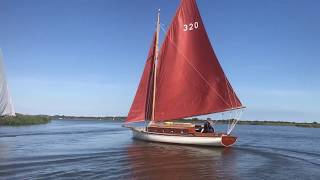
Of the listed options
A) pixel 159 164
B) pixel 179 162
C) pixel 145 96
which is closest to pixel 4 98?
pixel 145 96

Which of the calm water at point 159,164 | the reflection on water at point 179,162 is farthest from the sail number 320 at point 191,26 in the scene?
the calm water at point 159,164

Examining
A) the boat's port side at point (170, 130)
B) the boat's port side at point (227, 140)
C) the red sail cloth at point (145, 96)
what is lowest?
the boat's port side at point (227, 140)

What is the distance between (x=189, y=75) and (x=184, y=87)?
1.24m

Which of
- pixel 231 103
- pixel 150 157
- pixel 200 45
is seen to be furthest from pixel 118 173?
pixel 200 45

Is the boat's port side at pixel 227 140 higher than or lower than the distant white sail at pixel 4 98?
lower

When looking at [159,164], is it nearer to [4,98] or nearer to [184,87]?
[184,87]

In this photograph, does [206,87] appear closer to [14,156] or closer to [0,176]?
[14,156]

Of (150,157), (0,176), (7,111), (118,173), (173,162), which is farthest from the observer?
(7,111)

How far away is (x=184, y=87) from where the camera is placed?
42.4 meters

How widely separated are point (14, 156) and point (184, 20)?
846 inches

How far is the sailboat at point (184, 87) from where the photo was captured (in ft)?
132

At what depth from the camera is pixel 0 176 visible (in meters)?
21.7

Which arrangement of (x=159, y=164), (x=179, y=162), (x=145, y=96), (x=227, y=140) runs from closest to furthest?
(x=159, y=164)
(x=179, y=162)
(x=227, y=140)
(x=145, y=96)

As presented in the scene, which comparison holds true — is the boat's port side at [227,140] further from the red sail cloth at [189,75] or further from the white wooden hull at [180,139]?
the red sail cloth at [189,75]
